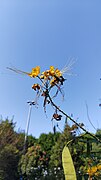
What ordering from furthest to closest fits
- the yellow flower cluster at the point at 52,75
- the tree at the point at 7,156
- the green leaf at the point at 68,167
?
1. the tree at the point at 7,156
2. the yellow flower cluster at the point at 52,75
3. the green leaf at the point at 68,167

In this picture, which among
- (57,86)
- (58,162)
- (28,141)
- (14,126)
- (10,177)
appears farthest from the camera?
(28,141)

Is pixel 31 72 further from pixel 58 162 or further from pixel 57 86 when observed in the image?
pixel 58 162

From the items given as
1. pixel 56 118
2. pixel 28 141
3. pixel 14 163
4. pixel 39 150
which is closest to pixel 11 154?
pixel 14 163

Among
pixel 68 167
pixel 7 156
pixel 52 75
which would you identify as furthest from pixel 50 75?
pixel 7 156

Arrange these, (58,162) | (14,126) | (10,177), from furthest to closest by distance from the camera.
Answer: (14,126) → (10,177) → (58,162)

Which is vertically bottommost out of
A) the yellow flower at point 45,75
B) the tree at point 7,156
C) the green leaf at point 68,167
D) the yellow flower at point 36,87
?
the green leaf at point 68,167

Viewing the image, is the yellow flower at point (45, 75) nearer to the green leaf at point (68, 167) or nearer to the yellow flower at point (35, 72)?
the yellow flower at point (35, 72)

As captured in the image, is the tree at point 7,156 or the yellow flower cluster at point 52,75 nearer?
the yellow flower cluster at point 52,75

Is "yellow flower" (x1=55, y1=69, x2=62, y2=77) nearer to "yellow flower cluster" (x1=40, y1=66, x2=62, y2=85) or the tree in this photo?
"yellow flower cluster" (x1=40, y1=66, x2=62, y2=85)

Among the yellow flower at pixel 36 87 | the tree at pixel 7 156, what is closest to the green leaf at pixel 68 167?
the yellow flower at pixel 36 87

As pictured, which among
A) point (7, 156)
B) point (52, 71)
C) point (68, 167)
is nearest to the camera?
point (68, 167)

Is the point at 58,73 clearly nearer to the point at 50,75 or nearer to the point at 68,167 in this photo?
the point at 50,75
